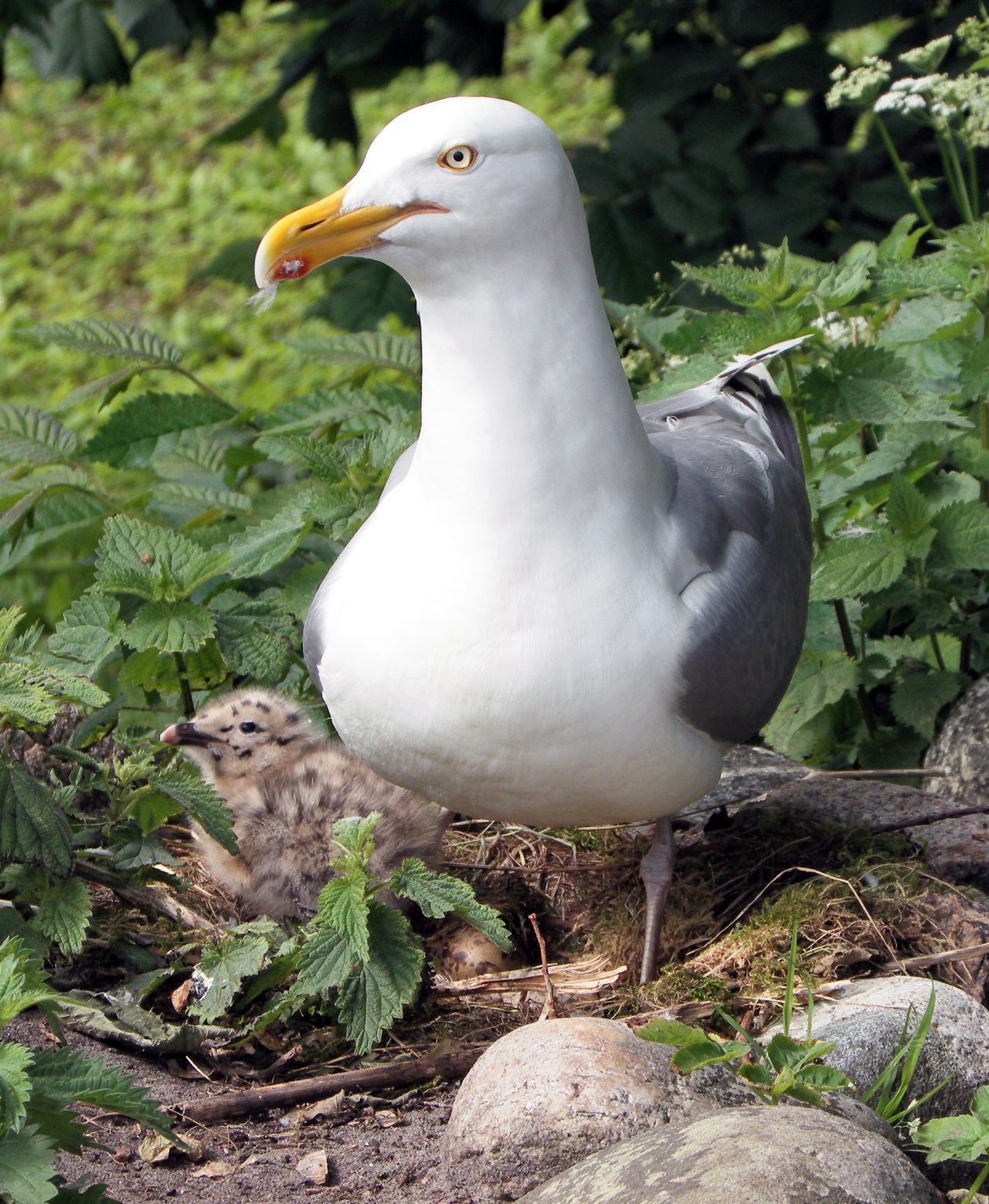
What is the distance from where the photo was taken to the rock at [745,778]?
423 centimetres

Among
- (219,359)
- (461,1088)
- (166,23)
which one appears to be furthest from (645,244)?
(219,359)

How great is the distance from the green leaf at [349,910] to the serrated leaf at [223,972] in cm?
20

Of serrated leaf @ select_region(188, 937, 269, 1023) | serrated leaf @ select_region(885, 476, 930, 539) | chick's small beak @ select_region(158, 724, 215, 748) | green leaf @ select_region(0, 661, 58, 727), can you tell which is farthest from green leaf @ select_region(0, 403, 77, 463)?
serrated leaf @ select_region(885, 476, 930, 539)

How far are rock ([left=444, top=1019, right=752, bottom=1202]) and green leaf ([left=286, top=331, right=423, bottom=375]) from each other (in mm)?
2542

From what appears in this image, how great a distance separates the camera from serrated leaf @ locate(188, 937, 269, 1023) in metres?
3.18

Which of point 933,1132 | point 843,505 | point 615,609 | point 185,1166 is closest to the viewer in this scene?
point 933,1132

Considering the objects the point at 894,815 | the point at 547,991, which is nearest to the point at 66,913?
the point at 547,991

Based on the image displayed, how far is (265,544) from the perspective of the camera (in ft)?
13.6

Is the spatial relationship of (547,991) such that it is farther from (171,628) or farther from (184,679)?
(184,679)

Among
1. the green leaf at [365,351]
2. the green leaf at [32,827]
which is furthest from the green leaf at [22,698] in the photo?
the green leaf at [365,351]

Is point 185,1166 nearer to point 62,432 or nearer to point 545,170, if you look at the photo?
point 545,170

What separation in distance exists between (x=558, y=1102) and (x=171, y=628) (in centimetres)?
175

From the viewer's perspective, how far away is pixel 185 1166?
2848 mm

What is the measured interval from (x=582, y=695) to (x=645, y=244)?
3169 mm
